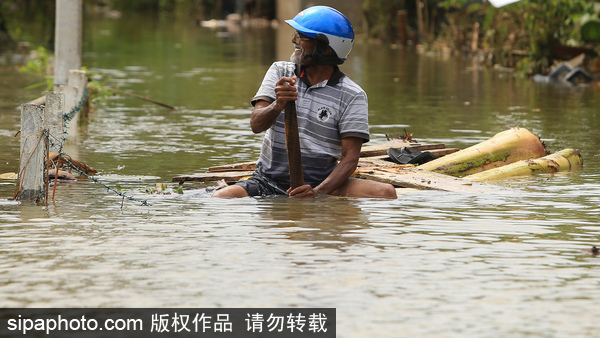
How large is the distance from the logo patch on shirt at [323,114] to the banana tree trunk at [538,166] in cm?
195

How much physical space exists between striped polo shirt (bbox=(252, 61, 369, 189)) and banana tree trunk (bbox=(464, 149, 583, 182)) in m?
1.85

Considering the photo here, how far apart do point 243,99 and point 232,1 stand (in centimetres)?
3943

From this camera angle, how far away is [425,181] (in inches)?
318

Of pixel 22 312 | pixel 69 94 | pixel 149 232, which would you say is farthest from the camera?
pixel 69 94

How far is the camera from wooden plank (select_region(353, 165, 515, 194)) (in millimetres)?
7926

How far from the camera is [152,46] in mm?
30375

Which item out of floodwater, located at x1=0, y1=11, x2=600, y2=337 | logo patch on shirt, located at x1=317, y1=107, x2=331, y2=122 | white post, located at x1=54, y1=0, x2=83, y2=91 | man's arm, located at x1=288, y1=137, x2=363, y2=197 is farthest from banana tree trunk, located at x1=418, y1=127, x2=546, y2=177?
white post, located at x1=54, y1=0, x2=83, y2=91

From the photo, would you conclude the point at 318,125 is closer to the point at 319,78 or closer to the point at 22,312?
the point at 319,78

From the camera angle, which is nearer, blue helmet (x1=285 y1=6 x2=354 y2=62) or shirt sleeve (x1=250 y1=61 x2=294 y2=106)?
blue helmet (x1=285 y1=6 x2=354 y2=62)

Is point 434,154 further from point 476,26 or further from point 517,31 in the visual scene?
point 476,26

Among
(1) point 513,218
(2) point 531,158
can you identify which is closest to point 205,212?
(1) point 513,218

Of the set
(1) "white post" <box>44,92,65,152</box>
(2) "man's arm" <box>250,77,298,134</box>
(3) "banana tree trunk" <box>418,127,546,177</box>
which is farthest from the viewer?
(3) "banana tree trunk" <box>418,127,546,177</box>

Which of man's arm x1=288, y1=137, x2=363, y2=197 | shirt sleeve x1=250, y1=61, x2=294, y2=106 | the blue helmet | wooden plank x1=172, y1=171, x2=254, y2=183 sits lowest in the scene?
wooden plank x1=172, y1=171, x2=254, y2=183

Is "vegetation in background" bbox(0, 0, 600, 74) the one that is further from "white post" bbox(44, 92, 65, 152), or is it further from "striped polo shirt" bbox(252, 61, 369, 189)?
"striped polo shirt" bbox(252, 61, 369, 189)
